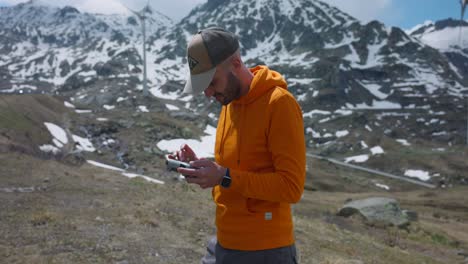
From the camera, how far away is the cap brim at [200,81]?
11.1 ft

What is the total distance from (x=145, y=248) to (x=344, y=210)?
1758cm

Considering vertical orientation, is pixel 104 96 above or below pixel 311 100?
below

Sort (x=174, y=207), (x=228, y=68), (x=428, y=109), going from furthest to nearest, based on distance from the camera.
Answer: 1. (x=428, y=109)
2. (x=174, y=207)
3. (x=228, y=68)

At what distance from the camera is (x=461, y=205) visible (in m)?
42.9

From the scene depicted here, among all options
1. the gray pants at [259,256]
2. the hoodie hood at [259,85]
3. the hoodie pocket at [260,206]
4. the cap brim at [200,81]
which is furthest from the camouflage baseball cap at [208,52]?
the gray pants at [259,256]

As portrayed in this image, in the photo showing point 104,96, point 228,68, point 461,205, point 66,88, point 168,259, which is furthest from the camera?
point 66,88

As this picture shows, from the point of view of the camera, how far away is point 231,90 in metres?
3.49

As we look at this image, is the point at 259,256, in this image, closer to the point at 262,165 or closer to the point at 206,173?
the point at 262,165

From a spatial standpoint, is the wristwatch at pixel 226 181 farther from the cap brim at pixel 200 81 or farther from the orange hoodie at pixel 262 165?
the cap brim at pixel 200 81

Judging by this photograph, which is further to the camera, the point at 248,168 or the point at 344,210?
the point at 344,210

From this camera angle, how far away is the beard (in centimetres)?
347

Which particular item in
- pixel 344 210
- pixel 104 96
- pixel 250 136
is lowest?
pixel 104 96

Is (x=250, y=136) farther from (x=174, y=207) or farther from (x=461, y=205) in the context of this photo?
(x=461, y=205)

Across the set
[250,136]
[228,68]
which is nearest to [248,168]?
[250,136]
